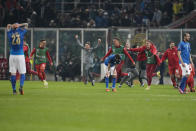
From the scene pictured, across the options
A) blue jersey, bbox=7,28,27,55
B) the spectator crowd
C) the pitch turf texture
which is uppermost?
the spectator crowd

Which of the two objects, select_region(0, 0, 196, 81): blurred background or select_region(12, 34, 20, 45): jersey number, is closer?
select_region(12, 34, 20, 45): jersey number

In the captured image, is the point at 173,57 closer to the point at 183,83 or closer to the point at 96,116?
the point at 183,83

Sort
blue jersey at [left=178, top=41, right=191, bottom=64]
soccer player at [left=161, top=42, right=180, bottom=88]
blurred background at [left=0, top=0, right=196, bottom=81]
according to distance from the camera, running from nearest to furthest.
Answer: blue jersey at [left=178, top=41, right=191, bottom=64], soccer player at [left=161, top=42, right=180, bottom=88], blurred background at [left=0, top=0, right=196, bottom=81]

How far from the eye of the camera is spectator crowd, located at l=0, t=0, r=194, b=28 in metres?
36.6

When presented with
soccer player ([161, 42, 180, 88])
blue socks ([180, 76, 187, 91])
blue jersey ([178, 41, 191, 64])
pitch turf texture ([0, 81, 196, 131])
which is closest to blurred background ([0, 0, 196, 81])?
soccer player ([161, 42, 180, 88])

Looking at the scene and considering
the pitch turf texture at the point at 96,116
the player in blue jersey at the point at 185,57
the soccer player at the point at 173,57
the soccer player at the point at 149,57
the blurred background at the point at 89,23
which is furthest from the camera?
the blurred background at the point at 89,23

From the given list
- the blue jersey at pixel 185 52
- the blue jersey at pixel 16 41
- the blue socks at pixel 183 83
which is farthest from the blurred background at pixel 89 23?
the blue jersey at pixel 16 41

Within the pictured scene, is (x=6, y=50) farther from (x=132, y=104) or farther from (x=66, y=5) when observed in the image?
(x=132, y=104)

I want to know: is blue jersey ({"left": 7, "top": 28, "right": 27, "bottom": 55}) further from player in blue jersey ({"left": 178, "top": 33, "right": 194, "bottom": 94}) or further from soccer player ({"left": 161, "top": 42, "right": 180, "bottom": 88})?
soccer player ({"left": 161, "top": 42, "right": 180, "bottom": 88})

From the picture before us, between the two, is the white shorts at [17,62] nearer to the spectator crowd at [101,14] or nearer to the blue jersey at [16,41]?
the blue jersey at [16,41]

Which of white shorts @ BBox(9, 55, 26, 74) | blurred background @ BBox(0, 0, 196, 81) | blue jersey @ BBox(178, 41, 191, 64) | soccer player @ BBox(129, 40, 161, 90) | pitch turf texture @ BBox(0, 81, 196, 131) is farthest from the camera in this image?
blurred background @ BBox(0, 0, 196, 81)

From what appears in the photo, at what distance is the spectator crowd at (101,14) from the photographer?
36.6m

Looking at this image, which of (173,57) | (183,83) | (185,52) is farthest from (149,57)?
(185,52)

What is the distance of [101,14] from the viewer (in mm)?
36469
